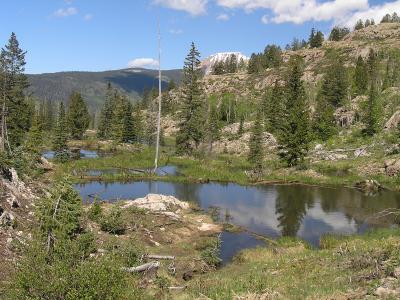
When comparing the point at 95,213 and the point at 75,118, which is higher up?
the point at 75,118

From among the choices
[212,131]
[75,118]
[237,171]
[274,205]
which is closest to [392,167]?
[237,171]

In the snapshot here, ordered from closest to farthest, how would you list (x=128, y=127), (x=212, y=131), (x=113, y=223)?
(x=113, y=223)
(x=128, y=127)
(x=212, y=131)

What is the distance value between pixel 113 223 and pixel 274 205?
2035 cm

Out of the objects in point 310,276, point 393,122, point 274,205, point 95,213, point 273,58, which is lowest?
point 274,205

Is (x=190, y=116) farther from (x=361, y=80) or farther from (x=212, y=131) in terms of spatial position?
(x=361, y=80)

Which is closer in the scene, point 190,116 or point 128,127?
point 190,116

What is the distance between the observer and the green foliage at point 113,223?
29.8 metres

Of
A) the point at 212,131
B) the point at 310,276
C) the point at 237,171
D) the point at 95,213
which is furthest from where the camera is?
the point at 212,131

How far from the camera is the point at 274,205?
150 feet

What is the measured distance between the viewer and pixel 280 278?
64.1 ft

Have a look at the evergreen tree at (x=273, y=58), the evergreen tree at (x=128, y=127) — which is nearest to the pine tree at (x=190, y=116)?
the evergreen tree at (x=128, y=127)

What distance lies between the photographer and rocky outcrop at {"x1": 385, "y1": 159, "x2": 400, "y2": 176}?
5673 centimetres

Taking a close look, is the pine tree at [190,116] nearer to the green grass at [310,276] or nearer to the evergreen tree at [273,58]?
the green grass at [310,276]

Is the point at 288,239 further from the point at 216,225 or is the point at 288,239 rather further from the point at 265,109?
the point at 265,109
